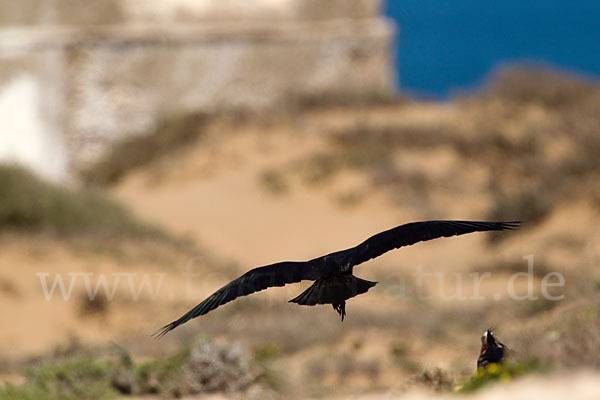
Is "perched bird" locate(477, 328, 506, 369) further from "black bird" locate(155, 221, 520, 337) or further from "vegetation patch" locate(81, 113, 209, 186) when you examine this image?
"vegetation patch" locate(81, 113, 209, 186)

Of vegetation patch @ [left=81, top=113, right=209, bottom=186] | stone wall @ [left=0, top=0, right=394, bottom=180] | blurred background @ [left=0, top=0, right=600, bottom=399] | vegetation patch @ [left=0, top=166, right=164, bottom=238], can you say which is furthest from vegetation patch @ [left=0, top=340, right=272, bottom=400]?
vegetation patch @ [left=81, top=113, right=209, bottom=186]

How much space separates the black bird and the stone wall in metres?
14.5

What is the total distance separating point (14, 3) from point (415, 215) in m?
8.56

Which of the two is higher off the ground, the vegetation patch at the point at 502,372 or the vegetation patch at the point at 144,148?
the vegetation patch at the point at 144,148

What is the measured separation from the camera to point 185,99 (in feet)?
70.8

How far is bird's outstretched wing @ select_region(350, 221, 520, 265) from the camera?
172 inches

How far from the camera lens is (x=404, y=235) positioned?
448cm

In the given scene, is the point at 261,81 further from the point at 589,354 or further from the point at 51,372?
the point at 589,354

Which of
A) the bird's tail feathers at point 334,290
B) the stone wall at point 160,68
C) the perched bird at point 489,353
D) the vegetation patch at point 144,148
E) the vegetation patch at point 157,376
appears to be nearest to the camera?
the bird's tail feathers at point 334,290

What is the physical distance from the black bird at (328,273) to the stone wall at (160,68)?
1447 centimetres

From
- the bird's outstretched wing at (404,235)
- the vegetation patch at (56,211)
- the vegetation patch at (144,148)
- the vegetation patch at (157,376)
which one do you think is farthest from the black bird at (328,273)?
the vegetation patch at (144,148)

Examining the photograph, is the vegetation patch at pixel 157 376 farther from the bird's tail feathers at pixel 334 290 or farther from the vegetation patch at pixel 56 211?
the vegetation patch at pixel 56 211

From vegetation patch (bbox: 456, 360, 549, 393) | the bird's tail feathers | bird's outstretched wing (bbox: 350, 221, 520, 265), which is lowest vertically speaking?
vegetation patch (bbox: 456, 360, 549, 393)

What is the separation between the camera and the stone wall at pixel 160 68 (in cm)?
1906
